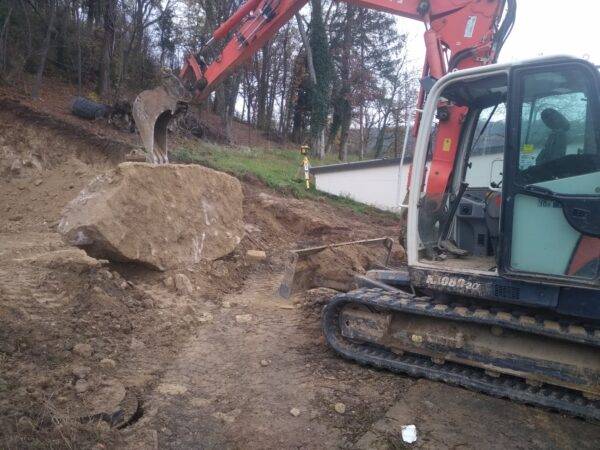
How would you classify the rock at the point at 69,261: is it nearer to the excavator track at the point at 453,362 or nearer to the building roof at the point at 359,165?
the excavator track at the point at 453,362

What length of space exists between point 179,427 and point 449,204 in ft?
9.36

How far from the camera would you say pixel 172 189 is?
Answer: 237 inches

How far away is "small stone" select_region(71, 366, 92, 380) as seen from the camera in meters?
3.47

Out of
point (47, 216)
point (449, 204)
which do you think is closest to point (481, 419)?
point (449, 204)

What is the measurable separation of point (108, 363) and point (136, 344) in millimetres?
457

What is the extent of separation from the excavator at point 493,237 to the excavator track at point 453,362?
0.03 ft

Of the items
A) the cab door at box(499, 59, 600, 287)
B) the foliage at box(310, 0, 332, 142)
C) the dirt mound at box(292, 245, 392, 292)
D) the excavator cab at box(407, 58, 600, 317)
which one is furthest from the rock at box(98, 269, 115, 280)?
the foliage at box(310, 0, 332, 142)

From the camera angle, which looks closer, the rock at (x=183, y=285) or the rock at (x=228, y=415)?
the rock at (x=228, y=415)

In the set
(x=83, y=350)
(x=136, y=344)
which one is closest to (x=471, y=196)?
(x=136, y=344)

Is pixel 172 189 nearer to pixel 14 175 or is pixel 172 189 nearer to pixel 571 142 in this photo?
pixel 571 142

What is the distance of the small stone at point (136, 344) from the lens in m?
4.16

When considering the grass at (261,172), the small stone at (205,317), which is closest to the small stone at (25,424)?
the small stone at (205,317)

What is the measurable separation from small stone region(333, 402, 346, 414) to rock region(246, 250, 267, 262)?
3785mm

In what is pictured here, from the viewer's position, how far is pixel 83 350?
379cm
